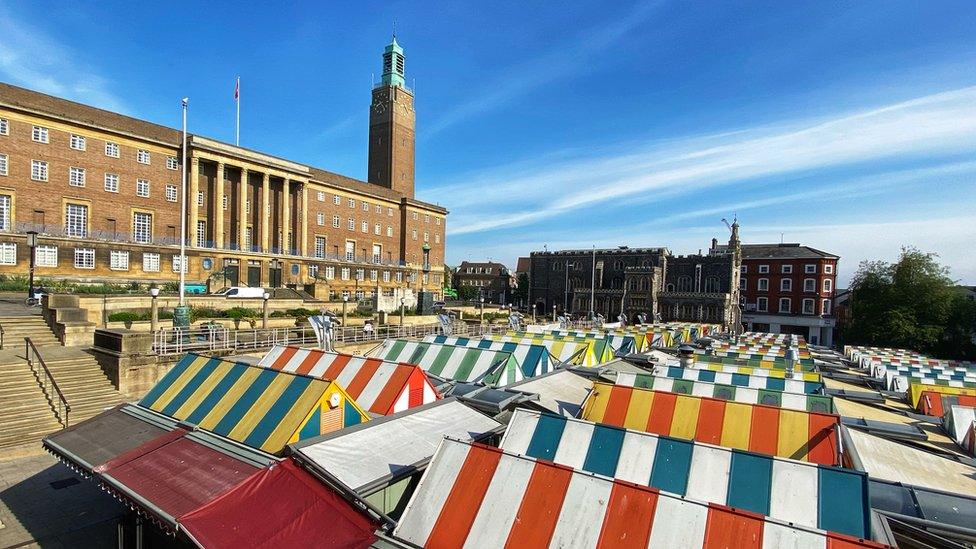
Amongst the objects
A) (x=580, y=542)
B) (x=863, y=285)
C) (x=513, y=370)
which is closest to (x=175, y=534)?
(x=580, y=542)

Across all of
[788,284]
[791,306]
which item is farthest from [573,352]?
[788,284]

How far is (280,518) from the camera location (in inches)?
A: 196

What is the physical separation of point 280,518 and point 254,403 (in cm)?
274

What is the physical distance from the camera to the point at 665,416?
788 cm

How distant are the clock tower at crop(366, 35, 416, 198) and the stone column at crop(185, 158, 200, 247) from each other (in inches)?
1237

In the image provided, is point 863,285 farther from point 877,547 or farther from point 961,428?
point 877,547

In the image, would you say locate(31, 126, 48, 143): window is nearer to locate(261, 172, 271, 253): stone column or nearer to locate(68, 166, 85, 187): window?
locate(68, 166, 85, 187): window

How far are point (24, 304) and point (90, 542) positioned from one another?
25.6 metres

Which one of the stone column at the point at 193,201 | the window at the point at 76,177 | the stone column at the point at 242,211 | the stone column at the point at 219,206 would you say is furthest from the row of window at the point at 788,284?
the window at the point at 76,177

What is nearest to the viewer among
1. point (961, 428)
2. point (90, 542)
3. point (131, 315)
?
point (90, 542)

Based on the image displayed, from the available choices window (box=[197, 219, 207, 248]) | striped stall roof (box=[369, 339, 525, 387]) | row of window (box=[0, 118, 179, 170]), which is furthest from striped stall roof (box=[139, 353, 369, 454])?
window (box=[197, 219, 207, 248])

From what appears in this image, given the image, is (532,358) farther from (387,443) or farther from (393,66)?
(393,66)

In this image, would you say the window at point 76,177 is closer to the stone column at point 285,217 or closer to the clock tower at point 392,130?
the stone column at point 285,217

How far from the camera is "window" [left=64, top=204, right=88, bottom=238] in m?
38.2
